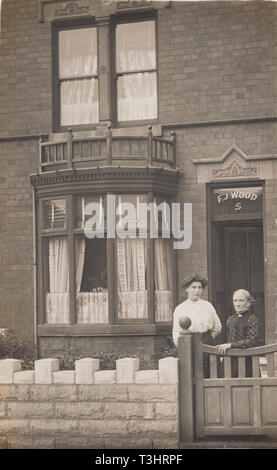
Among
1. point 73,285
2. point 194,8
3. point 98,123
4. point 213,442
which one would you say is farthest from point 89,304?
point 194,8

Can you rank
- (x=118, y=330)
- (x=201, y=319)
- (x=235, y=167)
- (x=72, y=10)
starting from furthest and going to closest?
(x=72, y=10), (x=118, y=330), (x=235, y=167), (x=201, y=319)

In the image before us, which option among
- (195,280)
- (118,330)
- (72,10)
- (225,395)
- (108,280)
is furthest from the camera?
(72,10)

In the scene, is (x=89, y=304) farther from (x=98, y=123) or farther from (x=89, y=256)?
(x=98, y=123)

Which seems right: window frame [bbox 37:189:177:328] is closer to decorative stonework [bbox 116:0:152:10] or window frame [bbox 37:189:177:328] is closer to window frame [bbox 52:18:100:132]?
window frame [bbox 52:18:100:132]

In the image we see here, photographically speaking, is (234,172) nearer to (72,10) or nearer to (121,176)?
(121,176)

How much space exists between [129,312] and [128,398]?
274 centimetres

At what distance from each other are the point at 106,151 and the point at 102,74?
1.29 m

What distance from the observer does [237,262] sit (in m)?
11.0

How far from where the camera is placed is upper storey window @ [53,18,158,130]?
1154cm

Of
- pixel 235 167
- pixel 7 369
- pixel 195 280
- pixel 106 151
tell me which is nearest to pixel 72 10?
pixel 106 151

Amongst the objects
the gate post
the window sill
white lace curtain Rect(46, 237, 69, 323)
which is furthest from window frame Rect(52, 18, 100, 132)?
the gate post

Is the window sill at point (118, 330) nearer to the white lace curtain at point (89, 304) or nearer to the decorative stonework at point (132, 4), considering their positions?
the white lace curtain at point (89, 304)
